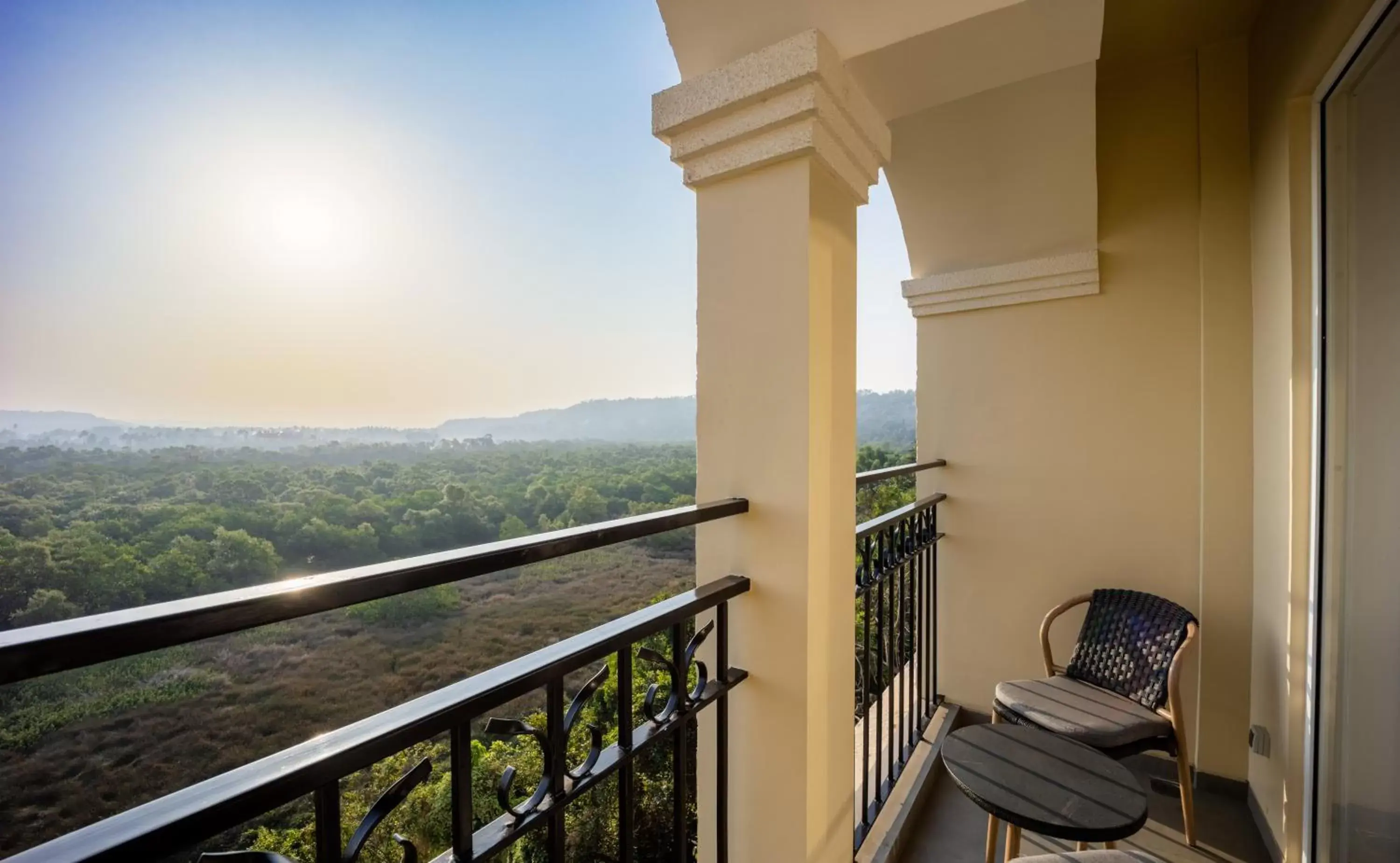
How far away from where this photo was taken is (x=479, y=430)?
1329cm

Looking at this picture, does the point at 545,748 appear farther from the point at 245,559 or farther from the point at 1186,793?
the point at 245,559

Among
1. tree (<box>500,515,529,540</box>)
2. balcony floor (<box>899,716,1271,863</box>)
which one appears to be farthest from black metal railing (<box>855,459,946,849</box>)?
tree (<box>500,515,529,540</box>)

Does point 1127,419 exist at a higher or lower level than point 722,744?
higher

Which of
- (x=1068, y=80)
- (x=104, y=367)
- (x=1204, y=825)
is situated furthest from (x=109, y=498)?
(x=104, y=367)

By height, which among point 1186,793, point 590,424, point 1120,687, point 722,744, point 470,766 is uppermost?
point 590,424

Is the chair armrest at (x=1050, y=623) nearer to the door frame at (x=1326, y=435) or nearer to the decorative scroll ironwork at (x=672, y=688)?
the door frame at (x=1326, y=435)

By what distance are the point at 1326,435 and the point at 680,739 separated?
1.93 m

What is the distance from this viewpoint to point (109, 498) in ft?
15.0

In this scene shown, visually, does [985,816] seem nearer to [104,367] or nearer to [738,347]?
[738,347]

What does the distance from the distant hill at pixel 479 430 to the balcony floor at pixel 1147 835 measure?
140 cm

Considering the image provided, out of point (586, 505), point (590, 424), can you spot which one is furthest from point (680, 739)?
point (590, 424)

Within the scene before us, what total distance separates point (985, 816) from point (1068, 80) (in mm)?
2542

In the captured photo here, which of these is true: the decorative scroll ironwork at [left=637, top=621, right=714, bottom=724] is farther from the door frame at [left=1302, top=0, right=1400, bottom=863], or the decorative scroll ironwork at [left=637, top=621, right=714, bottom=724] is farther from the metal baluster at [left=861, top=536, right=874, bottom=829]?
the door frame at [left=1302, top=0, right=1400, bottom=863]

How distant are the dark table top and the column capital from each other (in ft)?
4.62
